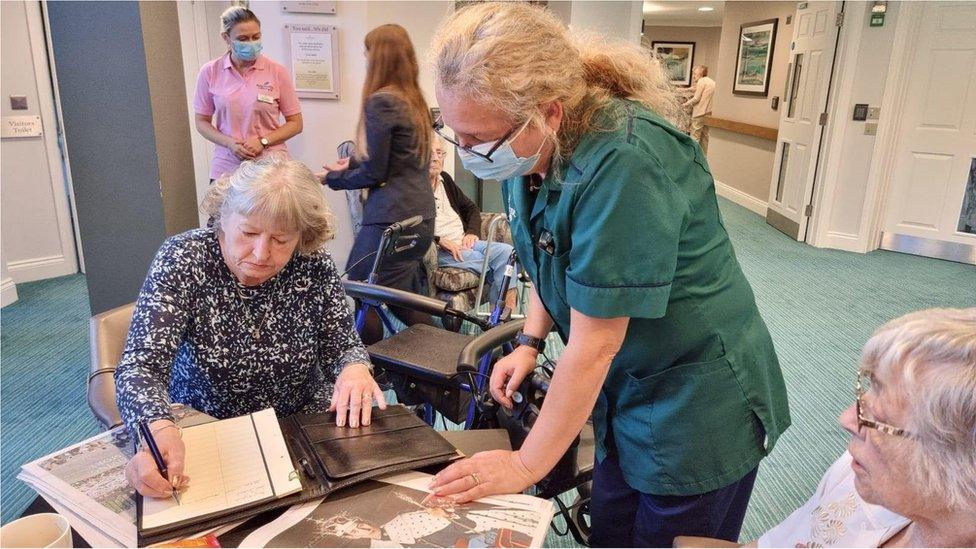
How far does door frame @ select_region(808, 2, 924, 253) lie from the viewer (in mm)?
4840

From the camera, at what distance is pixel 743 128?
24.5ft

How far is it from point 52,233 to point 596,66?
14.5 feet

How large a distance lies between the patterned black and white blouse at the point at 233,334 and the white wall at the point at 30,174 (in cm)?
342

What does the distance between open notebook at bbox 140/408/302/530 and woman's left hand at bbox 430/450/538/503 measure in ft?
0.68

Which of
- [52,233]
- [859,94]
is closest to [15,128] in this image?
[52,233]

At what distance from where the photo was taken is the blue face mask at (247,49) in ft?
9.51

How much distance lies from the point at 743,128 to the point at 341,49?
17.8 ft

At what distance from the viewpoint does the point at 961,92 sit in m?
4.79

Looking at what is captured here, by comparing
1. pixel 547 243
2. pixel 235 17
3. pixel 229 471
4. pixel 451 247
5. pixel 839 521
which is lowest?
pixel 451 247

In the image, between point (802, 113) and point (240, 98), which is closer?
point (240, 98)

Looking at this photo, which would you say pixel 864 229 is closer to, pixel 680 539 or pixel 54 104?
pixel 680 539

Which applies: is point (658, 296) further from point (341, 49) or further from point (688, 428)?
point (341, 49)

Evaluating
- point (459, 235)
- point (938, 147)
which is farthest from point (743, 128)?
point (459, 235)

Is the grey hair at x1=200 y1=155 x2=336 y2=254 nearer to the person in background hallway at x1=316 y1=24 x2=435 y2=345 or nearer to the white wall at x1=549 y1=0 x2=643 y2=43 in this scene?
the person in background hallway at x1=316 y1=24 x2=435 y2=345
